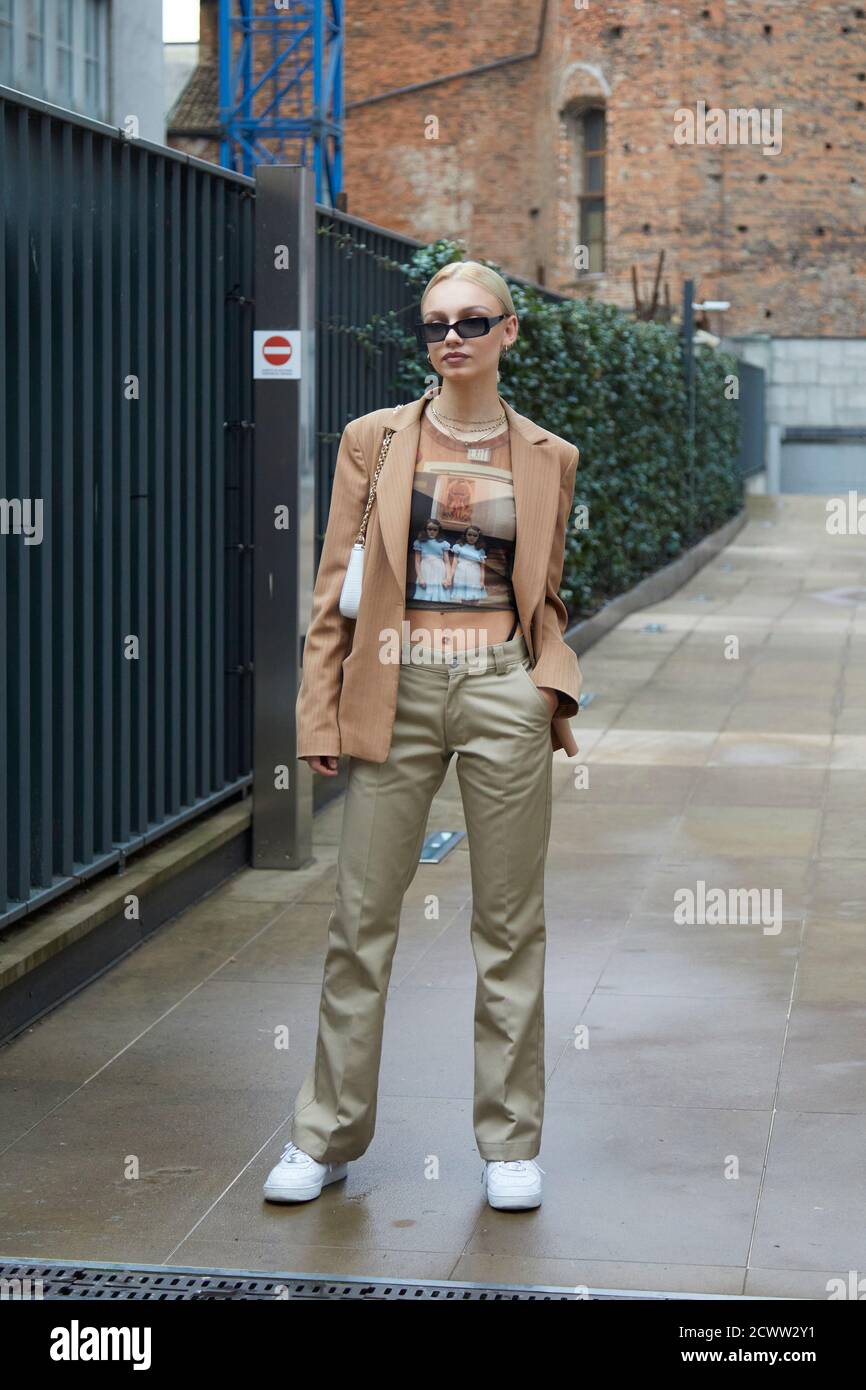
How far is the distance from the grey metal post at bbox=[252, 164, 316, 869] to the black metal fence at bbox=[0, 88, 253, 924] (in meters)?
0.12

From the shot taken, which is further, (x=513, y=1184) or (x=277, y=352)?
(x=277, y=352)

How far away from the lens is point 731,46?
3638 centimetres

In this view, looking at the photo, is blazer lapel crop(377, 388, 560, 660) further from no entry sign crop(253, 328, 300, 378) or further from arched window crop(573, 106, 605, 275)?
arched window crop(573, 106, 605, 275)

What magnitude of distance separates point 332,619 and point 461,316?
721mm

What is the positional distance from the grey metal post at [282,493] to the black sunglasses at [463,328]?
319cm

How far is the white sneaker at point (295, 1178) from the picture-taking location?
13.9 ft

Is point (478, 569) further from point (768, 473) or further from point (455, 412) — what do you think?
point (768, 473)

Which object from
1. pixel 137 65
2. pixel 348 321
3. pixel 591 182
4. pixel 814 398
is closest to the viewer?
pixel 348 321

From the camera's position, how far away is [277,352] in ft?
24.0

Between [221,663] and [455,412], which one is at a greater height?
[455,412]

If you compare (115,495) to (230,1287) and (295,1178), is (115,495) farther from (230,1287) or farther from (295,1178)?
(230,1287)

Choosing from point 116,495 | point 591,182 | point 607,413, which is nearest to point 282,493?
point 116,495
